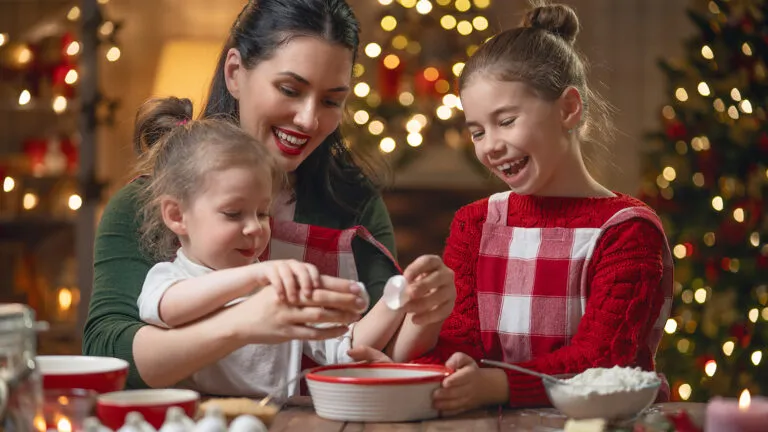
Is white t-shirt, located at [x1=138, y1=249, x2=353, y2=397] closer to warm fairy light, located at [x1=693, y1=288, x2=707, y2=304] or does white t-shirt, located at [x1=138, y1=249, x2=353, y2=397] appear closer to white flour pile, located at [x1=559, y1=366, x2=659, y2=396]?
white flour pile, located at [x1=559, y1=366, x2=659, y2=396]

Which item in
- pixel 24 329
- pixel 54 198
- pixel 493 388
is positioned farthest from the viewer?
pixel 54 198

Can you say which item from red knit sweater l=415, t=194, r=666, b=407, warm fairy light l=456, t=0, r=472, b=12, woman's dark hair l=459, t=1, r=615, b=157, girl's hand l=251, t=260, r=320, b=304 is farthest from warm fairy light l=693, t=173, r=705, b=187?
girl's hand l=251, t=260, r=320, b=304

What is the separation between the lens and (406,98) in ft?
17.5

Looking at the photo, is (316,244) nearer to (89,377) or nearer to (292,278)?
(292,278)

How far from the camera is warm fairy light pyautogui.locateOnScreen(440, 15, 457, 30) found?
212 inches

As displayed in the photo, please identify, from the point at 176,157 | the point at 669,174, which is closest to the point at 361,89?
the point at 669,174

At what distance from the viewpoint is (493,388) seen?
4.99 feet

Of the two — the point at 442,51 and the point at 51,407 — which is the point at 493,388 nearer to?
the point at 51,407

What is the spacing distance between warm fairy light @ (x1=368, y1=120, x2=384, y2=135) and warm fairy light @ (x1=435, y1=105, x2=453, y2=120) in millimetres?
320

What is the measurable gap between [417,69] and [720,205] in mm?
2355

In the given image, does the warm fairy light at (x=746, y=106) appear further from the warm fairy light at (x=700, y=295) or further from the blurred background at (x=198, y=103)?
the warm fairy light at (x=700, y=295)

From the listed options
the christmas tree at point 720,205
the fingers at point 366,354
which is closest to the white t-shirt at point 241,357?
the fingers at point 366,354

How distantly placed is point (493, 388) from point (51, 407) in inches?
26.0

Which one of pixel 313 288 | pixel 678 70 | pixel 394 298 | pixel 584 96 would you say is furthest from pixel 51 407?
pixel 678 70
